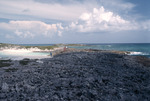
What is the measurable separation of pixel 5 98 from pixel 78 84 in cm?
470

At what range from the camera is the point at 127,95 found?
8.12m

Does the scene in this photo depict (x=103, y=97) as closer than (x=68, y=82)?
Yes

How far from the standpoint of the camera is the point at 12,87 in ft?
29.0

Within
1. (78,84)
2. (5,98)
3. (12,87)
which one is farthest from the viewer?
(78,84)

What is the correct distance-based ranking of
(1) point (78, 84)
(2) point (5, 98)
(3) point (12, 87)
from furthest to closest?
(1) point (78, 84) < (3) point (12, 87) < (2) point (5, 98)

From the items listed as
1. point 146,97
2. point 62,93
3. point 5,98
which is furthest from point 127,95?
point 5,98

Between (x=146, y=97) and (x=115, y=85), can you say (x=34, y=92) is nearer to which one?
(x=115, y=85)

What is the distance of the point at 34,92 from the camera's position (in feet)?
26.7

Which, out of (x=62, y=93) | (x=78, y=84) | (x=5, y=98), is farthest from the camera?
(x=78, y=84)

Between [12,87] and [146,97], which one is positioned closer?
[146,97]

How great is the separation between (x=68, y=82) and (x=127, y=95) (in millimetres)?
4219

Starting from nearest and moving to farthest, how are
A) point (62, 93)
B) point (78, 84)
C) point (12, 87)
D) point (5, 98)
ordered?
point (5, 98) < point (62, 93) < point (12, 87) < point (78, 84)

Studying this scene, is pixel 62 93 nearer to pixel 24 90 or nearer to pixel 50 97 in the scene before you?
pixel 50 97

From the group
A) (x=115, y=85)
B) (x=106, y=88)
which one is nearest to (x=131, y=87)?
(x=115, y=85)
